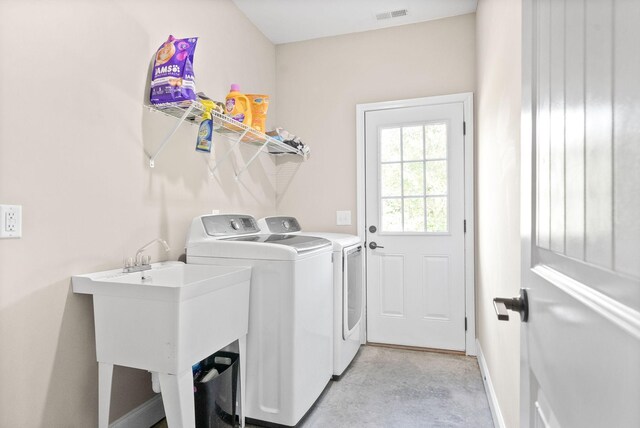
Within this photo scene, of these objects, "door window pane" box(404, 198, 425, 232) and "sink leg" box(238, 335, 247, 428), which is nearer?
"sink leg" box(238, 335, 247, 428)

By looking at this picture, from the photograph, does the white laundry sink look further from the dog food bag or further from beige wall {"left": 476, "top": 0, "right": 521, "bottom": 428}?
beige wall {"left": 476, "top": 0, "right": 521, "bottom": 428}

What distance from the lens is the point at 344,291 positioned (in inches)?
98.4

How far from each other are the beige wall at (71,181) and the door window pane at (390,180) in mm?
1666

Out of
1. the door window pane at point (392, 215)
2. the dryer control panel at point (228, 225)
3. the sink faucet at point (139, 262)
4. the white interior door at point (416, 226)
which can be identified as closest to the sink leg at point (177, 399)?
the sink faucet at point (139, 262)

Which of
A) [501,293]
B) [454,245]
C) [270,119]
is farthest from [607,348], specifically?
[270,119]

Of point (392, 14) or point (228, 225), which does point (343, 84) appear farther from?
point (228, 225)

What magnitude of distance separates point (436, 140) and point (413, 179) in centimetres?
36

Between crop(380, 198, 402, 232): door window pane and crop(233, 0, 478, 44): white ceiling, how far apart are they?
147 cm

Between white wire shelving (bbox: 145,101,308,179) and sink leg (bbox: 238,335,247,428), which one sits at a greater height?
white wire shelving (bbox: 145,101,308,179)

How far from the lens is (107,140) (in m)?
1.71

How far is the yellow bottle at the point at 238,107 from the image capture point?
2.34 metres

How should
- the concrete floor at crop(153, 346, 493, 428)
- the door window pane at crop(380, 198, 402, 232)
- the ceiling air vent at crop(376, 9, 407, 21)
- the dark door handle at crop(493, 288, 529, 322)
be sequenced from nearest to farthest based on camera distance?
the dark door handle at crop(493, 288, 529, 322) < the concrete floor at crop(153, 346, 493, 428) < the ceiling air vent at crop(376, 9, 407, 21) < the door window pane at crop(380, 198, 402, 232)

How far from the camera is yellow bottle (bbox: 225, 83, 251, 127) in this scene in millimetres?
2336

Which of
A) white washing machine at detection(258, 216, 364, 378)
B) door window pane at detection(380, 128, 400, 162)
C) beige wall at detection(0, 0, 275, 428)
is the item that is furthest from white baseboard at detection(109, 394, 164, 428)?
door window pane at detection(380, 128, 400, 162)
